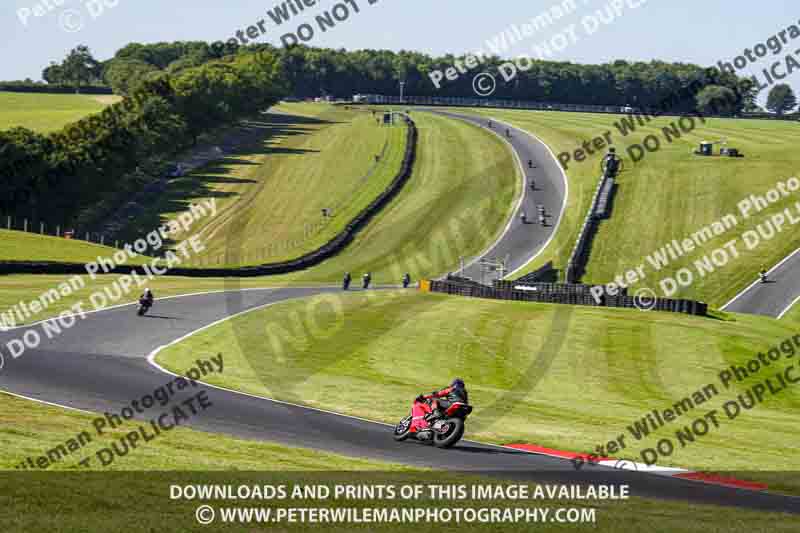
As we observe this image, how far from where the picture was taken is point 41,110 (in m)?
171

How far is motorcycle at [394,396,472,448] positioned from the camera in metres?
22.5

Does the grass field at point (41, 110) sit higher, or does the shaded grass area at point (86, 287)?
the grass field at point (41, 110)

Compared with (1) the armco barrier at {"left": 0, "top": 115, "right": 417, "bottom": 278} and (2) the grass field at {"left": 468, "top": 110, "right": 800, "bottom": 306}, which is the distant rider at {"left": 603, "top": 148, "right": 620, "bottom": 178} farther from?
(1) the armco barrier at {"left": 0, "top": 115, "right": 417, "bottom": 278}

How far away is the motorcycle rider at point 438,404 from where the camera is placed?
22672 mm

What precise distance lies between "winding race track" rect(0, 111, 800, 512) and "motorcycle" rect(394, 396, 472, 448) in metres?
0.26

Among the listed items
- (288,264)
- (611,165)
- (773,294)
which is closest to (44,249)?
(288,264)

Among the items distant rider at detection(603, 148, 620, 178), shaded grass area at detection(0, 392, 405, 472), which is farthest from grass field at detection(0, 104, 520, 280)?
shaded grass area at detection(0, 392, 405, 472)

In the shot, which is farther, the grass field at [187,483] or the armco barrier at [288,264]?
the armco barrier at [288,264]

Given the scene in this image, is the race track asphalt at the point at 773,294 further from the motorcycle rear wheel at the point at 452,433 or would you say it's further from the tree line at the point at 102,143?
the tree line at the point at 102,143

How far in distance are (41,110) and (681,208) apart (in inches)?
4613

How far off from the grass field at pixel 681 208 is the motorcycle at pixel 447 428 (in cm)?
5090

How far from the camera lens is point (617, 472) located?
807 inches

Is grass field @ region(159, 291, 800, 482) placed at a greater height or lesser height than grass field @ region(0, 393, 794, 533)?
lesser

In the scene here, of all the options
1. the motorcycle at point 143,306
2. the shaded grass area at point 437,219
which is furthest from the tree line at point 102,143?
the motorcycle at point 143,306
